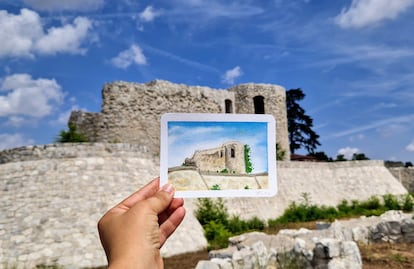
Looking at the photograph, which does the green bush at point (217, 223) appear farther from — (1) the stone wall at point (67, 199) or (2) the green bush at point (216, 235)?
(1) the stone wall at point (67, 199)

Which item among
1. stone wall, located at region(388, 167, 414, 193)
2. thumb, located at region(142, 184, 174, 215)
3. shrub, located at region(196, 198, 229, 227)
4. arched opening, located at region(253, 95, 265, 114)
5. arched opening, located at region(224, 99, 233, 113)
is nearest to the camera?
thumb, located at region(142, 184, 174, 215)

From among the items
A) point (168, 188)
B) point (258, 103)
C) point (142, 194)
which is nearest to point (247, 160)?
point (168, 188)

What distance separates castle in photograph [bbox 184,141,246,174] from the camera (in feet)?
7.54

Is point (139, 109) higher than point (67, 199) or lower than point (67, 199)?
higher

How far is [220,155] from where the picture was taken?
2.32 metres

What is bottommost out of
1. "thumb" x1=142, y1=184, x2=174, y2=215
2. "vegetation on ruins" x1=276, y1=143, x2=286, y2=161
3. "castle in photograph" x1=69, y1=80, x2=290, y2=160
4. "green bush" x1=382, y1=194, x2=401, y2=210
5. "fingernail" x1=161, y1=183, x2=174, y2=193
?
"green bush" x1=382, y1=194, x2=401, y2=210

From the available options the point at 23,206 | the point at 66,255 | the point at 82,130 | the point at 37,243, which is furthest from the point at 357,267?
the point at 82,130

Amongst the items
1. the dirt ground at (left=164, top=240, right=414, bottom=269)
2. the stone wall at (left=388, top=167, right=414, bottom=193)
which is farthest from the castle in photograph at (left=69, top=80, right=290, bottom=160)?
the stone wall at (left=388, top=167, right=414, bottom=193)

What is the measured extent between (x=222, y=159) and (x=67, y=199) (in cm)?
952

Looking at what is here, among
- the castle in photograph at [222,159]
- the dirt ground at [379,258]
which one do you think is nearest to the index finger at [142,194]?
the castle in photograph at [222,159]

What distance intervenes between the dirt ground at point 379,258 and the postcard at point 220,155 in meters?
5.78

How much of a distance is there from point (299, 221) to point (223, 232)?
6.65 m

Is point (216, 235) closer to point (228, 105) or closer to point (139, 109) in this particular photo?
point (139, 109)

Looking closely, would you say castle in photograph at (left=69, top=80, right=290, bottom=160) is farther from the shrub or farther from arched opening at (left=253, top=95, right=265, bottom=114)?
the shrub
